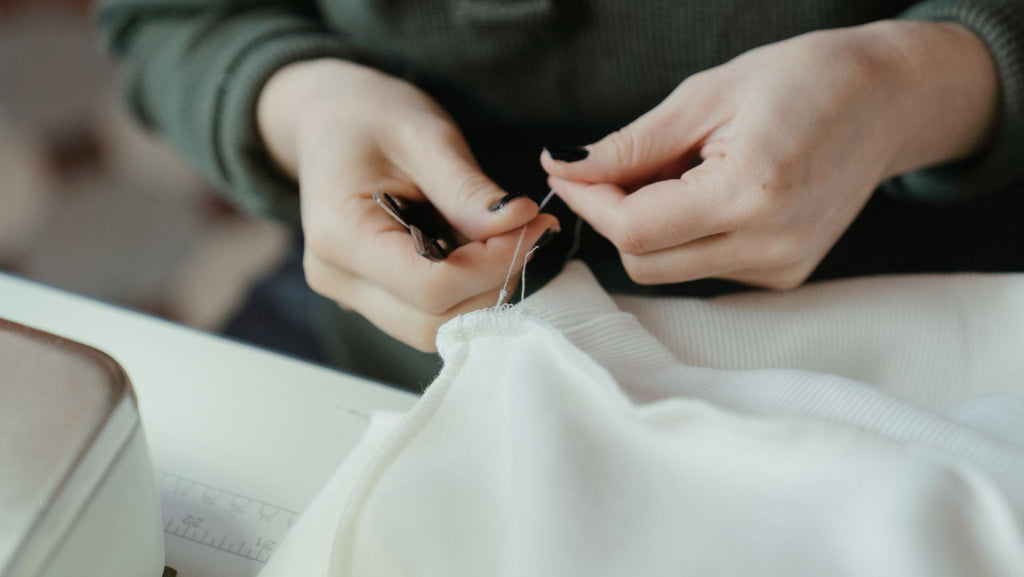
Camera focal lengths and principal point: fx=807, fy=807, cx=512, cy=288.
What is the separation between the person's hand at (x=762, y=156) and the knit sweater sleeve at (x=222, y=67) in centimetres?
26

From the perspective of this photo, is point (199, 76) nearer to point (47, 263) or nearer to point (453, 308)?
point (453, 308)

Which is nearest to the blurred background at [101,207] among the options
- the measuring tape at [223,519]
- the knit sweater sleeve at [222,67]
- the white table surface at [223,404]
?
the knit sweater sleeve at [222,67]

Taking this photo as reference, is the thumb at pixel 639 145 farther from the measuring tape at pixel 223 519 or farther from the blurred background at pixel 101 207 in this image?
the blurred background at pixel 101 207

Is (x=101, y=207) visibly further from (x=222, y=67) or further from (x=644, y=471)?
(x=644, y=471)

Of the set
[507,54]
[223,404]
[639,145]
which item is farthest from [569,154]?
[223,404]

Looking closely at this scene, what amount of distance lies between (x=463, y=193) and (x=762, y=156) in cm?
15

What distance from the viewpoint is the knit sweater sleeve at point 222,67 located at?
582 mm

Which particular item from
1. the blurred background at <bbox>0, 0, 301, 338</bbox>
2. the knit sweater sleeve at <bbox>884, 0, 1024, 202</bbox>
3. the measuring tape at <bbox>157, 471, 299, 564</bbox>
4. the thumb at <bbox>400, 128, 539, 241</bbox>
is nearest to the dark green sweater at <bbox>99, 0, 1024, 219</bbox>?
the knit sweater sleeve at <bbox>884, 0, 1024, 202</bbox>

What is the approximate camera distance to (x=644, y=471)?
13.0 inches

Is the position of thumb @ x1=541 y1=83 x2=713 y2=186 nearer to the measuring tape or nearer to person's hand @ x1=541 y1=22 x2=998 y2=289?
person's hand @ x1=541 y1=22 x2=998 y2=289

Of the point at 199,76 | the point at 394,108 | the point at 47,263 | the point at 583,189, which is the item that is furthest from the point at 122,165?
the point at 583,189

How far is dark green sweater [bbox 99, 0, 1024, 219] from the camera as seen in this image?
50 centimetres

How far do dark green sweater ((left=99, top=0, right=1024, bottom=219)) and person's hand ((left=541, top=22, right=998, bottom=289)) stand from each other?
0.19 feet

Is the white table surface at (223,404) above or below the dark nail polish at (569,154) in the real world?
below
